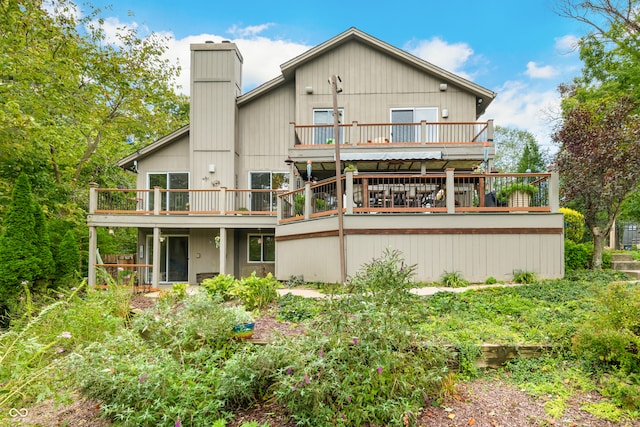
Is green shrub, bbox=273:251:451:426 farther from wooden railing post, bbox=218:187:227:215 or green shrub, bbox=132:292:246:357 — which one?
wooden railing post, bbox=218:187:227:215

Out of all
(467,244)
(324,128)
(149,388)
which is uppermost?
(324,128)

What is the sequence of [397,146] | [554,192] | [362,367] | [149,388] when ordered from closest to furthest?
[362,367]
[149,388]
[554,192]
[397,146]

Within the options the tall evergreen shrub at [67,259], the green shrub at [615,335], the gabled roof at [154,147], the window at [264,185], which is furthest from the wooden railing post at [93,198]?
the green shrub at [615,335]

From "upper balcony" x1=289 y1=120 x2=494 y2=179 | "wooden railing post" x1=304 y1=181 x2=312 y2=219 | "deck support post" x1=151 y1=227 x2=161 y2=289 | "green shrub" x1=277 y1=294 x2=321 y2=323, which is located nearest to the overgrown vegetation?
"green shrub" x1=277 y1=294 x2=321 y2=323

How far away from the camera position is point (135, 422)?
3.11 m

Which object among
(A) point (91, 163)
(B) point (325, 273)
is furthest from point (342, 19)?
(A) point (91, 163)

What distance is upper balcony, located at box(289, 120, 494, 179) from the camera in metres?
11.2

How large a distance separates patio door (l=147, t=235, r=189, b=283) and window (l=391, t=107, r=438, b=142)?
28.9ft

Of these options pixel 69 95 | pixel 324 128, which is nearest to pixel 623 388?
pixel 324 128

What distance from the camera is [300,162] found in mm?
11734

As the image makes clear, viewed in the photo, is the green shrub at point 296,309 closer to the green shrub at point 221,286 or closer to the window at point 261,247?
the green shrub at point 221,286

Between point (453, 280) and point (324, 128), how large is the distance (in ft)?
22.6

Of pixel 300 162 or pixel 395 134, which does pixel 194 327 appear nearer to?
pixel 300 162

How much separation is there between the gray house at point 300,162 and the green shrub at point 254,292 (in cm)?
225
